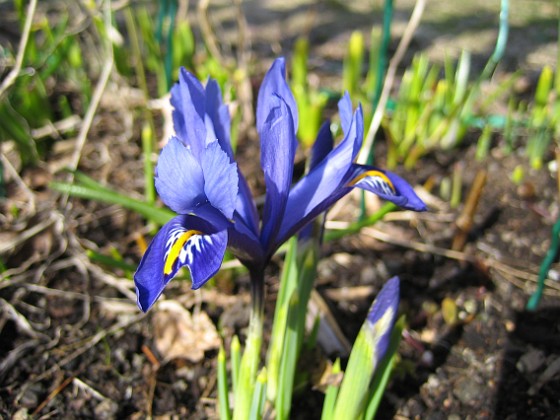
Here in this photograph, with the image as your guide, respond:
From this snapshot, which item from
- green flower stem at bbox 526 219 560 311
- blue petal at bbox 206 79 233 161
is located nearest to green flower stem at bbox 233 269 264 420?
blue petal at bbox 206 79 233 161

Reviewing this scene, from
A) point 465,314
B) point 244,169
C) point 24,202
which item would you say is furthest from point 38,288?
point 465,314

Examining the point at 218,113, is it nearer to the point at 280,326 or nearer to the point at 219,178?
the point at 219,178

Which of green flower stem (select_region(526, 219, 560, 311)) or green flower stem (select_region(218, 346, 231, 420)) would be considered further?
green flower stem (select_region(526, 219, 560, 311))

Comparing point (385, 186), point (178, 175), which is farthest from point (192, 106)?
point (385, 186)

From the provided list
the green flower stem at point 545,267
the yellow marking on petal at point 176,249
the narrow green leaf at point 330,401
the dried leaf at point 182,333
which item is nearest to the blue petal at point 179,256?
the yellow marking on petal at point 176,249

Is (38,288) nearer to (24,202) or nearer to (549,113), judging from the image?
(24,202)

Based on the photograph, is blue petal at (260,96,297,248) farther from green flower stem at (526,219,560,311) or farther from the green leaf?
green flower stem at (526,219,560,311)

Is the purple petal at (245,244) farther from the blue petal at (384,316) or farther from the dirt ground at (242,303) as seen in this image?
the dirt ground at (242,303)
